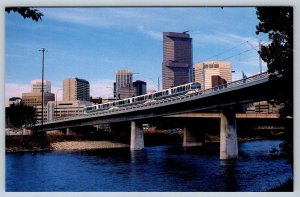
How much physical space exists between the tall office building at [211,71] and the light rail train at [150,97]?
1.31 metres

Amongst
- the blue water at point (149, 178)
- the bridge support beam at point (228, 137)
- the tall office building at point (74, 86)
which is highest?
the tall office building at point (74, 86)

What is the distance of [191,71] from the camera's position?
125ft

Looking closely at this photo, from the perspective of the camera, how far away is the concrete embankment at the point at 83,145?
55.9 m

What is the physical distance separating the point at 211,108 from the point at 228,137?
110 inches

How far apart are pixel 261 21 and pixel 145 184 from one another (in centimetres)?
1028

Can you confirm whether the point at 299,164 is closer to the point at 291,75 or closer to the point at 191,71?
the point at 291,75

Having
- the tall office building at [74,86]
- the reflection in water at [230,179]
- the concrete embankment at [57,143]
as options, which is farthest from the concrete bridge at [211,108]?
the tall office building at [74,86]

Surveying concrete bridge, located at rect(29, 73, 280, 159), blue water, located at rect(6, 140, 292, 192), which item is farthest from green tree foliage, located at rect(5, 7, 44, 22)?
blue water, located at rect(6, 140, 292, 192)

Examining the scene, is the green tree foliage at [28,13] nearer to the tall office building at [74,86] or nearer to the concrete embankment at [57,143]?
the tall office building at [74,86]

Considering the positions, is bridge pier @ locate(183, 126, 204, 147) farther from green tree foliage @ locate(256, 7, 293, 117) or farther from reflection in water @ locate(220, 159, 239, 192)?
green tree foliage @ locate(256, 7, 293, 117)

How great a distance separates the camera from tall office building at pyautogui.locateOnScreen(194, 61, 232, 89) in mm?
27877

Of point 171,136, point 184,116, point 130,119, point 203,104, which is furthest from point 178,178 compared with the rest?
point 171,136

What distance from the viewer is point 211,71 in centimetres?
3591

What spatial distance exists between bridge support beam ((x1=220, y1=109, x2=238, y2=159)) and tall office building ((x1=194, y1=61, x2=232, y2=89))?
300cm
